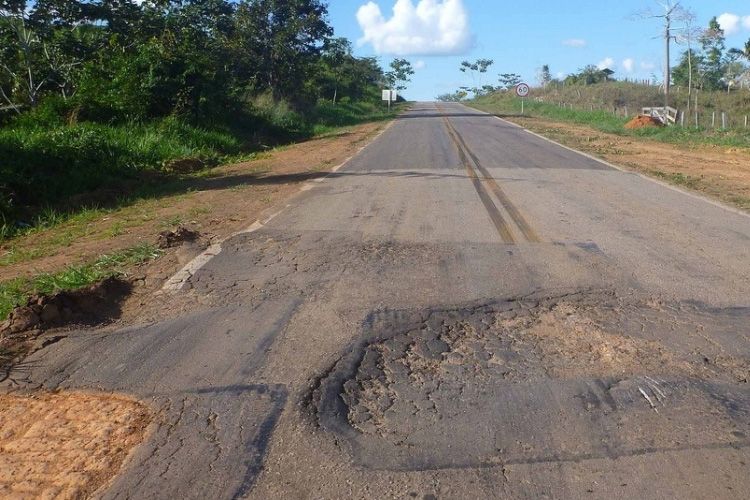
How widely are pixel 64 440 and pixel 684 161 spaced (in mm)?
18730

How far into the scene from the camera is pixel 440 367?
16.2 feet

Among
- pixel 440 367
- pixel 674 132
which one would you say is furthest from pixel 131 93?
pixel 674 132

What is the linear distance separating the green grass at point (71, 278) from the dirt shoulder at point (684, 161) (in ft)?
29.7

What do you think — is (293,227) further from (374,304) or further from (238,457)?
(238,457)

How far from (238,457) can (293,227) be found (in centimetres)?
591

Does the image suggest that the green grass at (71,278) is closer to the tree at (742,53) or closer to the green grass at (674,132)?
the green grass at (674,132)

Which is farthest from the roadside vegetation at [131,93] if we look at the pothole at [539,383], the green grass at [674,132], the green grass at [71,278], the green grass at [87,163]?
the green grass at [674,132]

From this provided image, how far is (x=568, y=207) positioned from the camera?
11172mm

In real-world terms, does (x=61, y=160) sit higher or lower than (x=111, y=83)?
lower

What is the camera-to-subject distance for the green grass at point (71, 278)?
673cm

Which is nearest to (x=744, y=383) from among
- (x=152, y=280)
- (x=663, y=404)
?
(x=663, y=404)

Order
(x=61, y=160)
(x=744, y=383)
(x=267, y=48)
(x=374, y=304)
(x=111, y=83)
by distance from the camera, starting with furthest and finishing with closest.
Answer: (x=267, y=48), (x=111, y=83), (x=61, y=160), (x=374, y=304), (x=744, y=383)

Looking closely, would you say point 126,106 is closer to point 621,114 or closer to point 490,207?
point 490,207

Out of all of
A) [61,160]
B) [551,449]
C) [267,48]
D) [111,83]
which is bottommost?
[551,449]
